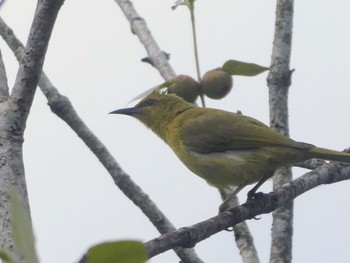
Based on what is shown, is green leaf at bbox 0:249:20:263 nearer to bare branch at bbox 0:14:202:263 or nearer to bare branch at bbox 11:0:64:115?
bare branch at bbox 11:0:64:115

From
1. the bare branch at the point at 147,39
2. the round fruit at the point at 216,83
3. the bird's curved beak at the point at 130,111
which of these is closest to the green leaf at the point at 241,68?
the round fruit at the point at 216,83

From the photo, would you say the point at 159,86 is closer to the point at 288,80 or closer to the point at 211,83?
the point at 211,83

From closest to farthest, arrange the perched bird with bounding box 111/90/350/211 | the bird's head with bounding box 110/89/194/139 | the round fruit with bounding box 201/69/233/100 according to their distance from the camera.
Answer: the round fruit with bounding box 201/69/233/100, the perched bird with bounding box 111/90/350/211, the bird's head with bounding box 110/89/194/139

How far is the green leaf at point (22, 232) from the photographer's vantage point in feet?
3.24

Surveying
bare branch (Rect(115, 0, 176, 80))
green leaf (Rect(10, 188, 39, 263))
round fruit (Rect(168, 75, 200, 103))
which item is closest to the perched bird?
bare branch (Rect(115, 0, 176, 80))

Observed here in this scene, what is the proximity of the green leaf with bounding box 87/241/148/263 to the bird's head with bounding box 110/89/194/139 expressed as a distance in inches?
177

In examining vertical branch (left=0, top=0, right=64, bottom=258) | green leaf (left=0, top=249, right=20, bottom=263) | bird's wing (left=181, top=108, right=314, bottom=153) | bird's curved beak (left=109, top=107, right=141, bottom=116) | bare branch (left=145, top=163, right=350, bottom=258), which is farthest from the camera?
bird's curved beak (left=109, top=107, right=141, bottom=116)

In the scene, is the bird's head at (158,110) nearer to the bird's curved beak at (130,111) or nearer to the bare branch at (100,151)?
the bird's curved beak at (130,111)

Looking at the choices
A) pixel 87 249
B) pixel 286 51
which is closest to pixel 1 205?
pixel 87 249

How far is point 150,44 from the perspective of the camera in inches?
199

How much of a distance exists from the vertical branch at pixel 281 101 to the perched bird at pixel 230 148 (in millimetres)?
109

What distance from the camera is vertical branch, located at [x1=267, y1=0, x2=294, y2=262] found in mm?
3709

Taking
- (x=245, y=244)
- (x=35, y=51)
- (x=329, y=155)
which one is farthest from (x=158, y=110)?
(x=35, y=51)

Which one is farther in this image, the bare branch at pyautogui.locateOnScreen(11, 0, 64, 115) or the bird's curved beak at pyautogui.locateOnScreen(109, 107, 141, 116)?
the bird's curved beak at pyautogui.locateOnScreen(109, 107, 141, 116)
